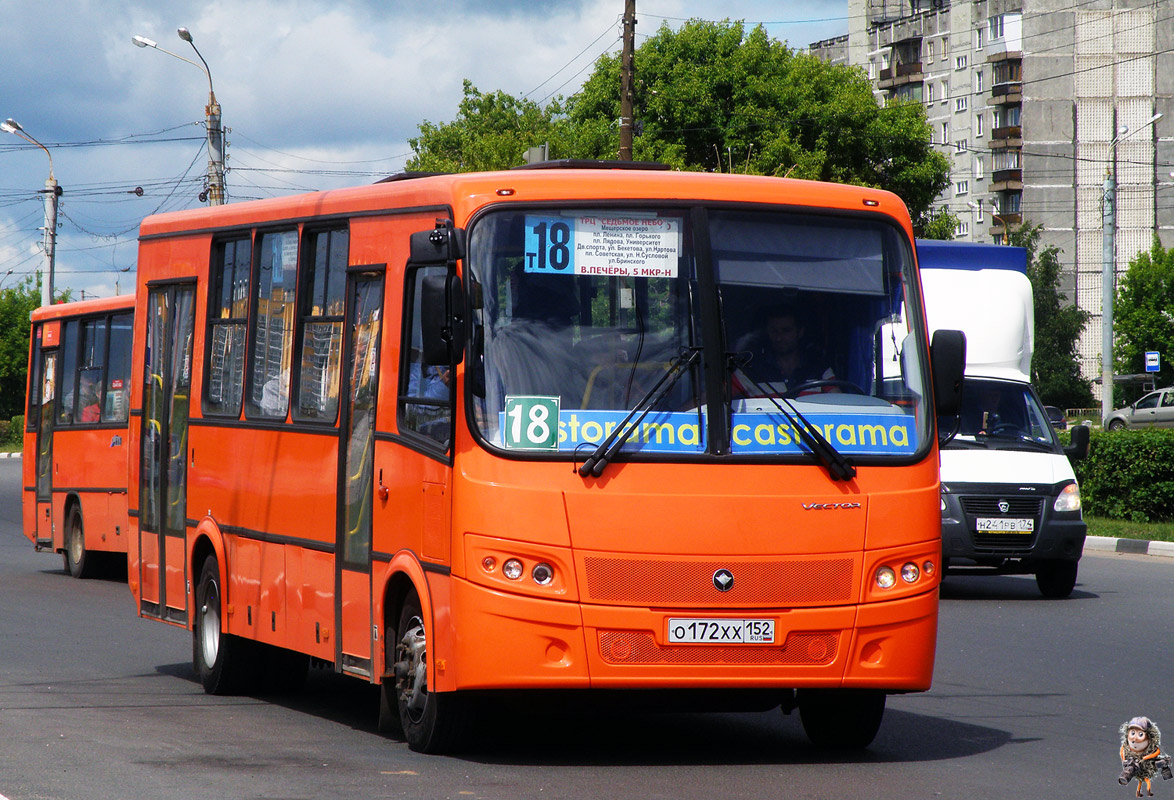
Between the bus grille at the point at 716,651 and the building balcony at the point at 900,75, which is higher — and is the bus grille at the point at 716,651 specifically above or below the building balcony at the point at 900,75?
below

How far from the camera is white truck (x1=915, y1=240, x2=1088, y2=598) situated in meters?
16.8

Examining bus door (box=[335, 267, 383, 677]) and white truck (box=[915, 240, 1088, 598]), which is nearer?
bus door (box=[335, 267, 383, 677])

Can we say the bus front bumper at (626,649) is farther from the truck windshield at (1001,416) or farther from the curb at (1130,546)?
the curb at (1130,546)

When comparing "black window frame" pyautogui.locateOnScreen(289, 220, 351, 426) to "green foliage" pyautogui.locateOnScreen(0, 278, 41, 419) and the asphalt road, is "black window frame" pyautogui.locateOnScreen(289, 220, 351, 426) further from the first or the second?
"green foliage" pyautogui.locateOnScreen(0, 278, 41, 419)

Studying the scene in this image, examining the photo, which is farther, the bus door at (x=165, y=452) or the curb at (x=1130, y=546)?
the curb at (x=1130, y=546)

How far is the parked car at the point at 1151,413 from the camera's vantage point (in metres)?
53.6

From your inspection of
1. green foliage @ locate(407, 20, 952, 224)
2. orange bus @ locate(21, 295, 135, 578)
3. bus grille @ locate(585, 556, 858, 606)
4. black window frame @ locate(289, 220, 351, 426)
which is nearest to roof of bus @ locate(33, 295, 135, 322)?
orange bus @ locate(21, 295, 135, 578)

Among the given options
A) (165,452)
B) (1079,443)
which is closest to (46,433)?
(165,452)

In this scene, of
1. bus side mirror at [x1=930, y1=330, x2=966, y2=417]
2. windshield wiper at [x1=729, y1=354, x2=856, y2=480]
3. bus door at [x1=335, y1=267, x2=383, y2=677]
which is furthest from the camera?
bus door at [x1=335, y1=267, x2=383, y2=677]

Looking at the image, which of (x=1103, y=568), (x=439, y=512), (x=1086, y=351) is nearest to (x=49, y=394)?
(x=1103, y=568)

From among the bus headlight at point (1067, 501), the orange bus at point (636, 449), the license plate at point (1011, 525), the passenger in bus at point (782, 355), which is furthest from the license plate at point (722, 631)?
the bus headlight at point (1067, 501)

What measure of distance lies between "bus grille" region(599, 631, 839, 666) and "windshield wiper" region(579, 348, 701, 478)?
69 centimetres

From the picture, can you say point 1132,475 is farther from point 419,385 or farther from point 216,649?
point 419,385

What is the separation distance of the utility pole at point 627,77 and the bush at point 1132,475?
864 cm
